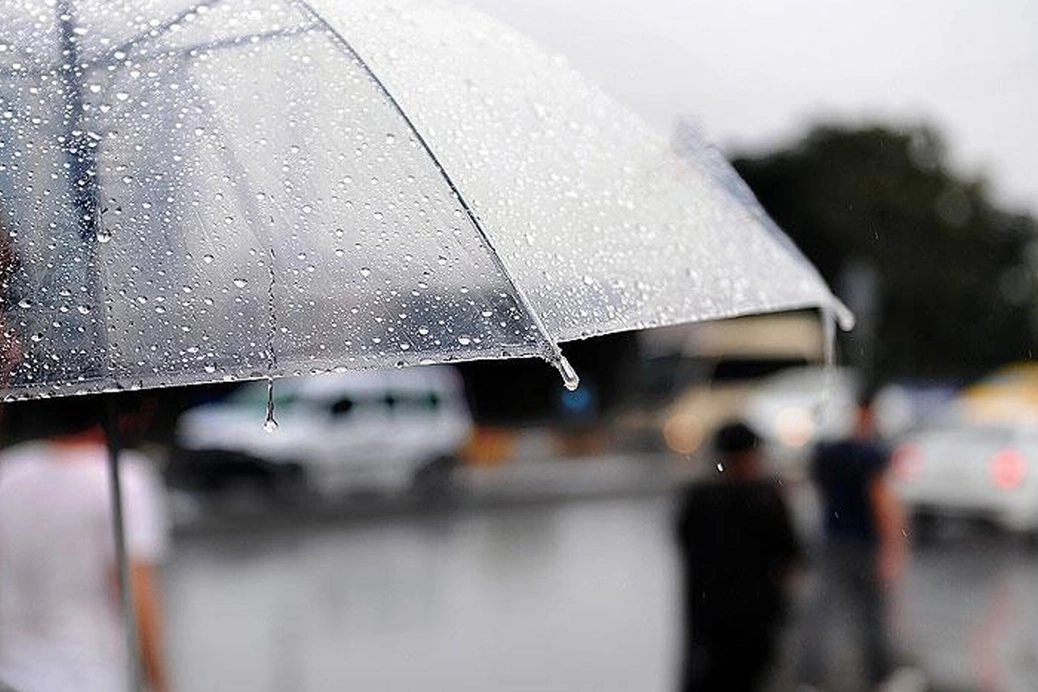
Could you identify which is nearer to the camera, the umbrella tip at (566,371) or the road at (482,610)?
the umbrella tip at (566,371)

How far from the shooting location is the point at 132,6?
73.8 inches

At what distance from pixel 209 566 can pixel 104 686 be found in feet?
29.1

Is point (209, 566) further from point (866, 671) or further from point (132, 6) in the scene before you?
point (132, 6)

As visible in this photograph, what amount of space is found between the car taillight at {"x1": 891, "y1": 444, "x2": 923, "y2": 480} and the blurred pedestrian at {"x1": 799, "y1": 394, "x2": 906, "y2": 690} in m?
6.42

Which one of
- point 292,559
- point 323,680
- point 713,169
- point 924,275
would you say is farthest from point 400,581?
point 924,275

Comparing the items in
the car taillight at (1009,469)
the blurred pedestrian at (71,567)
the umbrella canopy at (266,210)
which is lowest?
the car taillight at (1009,469)

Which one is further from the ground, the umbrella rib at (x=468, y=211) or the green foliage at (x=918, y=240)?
the umbrella rib at (x=468, y=211)

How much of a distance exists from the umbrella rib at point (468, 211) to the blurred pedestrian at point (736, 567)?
2922 mm

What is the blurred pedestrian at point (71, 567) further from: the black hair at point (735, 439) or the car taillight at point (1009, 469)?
the car taillight at point (1009, 469)

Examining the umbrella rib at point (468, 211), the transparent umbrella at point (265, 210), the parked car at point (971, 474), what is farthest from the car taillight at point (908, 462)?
the umbrella rib at point (468, 211)

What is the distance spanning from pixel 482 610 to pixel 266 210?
8367mm

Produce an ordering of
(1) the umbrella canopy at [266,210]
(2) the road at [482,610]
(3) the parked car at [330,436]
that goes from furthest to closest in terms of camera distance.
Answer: (3) the parked car at [330,436]
(2) the road at [482,610]
(1) the umbrella canopy at [266,210]

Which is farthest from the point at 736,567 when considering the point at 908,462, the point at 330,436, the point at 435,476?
the point at 435,476

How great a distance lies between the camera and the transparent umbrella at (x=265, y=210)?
1.65m
